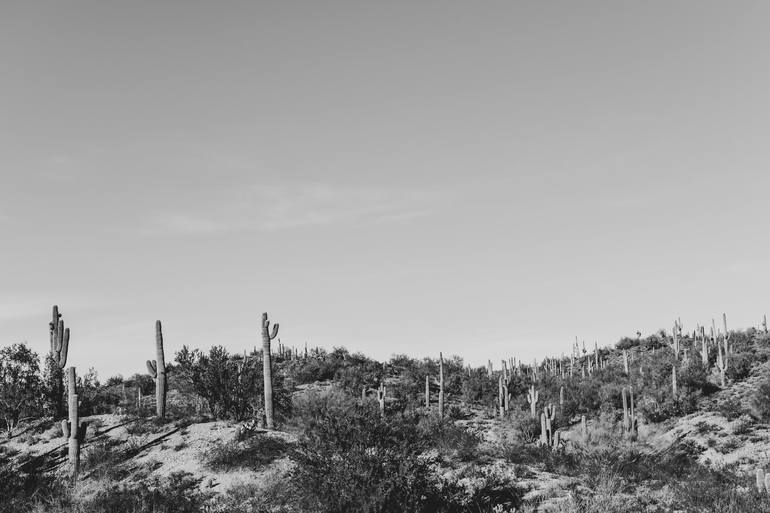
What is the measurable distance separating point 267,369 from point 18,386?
51.2 ft

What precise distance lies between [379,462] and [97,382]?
112 feet

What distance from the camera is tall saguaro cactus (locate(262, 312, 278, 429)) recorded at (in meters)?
25.3

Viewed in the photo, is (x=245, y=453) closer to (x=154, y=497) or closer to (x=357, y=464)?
(x=154, y=497)

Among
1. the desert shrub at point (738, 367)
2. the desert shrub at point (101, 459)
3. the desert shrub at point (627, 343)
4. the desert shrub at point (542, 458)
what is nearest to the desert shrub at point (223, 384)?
the desert shrub at point (101, 459)

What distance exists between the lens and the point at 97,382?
1629 inches

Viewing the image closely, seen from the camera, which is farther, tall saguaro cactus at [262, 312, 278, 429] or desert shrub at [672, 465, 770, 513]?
Result: tall saguaro cactus at [262, 312, 278, 429]

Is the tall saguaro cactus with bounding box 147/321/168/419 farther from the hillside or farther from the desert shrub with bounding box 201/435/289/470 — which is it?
the desert shrub with bounding box 201/435/289/470

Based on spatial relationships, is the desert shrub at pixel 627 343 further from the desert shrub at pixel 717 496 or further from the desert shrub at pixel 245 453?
the desert shrub at pixel 245 453

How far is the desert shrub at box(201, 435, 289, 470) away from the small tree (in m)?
13.9

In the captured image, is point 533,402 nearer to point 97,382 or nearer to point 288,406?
point 288,406

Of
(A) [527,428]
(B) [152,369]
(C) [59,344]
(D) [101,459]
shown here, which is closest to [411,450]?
(D) [101,459]

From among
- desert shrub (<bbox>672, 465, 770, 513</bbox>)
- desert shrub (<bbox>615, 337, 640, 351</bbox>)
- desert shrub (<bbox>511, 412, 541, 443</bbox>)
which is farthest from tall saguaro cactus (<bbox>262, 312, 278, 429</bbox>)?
desert shrub (<bbox>615, 337, 640, 351</bbox>)

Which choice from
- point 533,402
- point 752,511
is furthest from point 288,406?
point 752,511

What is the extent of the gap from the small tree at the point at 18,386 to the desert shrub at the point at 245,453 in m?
13.9
